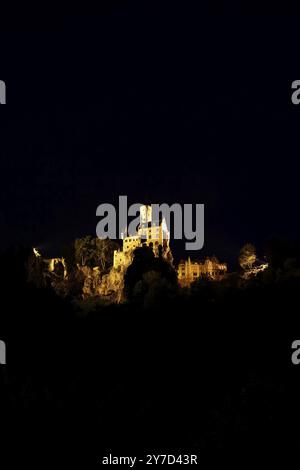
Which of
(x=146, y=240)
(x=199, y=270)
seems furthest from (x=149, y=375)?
(x=146, y=240)

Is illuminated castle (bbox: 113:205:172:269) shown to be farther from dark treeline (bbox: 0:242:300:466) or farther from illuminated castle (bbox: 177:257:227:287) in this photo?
dark treeline (bbox: 0:242:300:466)

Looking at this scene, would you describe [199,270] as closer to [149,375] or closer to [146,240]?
[146,240]

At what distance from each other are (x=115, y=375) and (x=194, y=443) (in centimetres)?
454

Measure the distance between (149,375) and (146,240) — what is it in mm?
34156

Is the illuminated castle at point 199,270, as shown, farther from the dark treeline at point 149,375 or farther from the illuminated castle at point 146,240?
the dark treeline at point 149,375

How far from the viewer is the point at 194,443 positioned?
14.4 meters

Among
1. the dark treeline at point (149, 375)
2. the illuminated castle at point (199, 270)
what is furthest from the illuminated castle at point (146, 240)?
the dark treeline at point (149, 375)

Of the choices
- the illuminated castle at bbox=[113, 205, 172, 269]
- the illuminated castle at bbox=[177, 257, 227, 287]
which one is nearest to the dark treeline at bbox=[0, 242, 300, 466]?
the illuminated castle at bbox=[177, 257, 227, 287]

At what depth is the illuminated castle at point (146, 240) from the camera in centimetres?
5047

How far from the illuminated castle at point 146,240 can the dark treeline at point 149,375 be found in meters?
23.1

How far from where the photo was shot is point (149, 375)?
18422 mm

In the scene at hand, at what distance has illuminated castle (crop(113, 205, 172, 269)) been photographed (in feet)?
166
